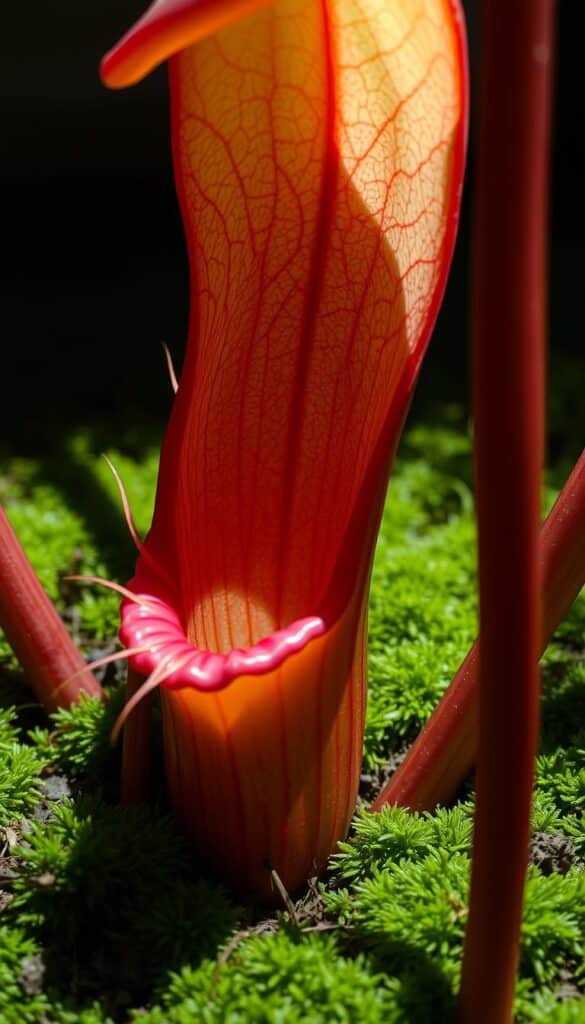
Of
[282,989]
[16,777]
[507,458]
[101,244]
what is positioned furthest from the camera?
[101,244]

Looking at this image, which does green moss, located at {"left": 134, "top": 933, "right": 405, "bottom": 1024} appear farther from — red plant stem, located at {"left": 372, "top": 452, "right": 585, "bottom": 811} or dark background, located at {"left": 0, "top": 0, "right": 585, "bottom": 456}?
dark background, located at {"left": 0, "top": 0, "right": 585, "bottom": 456}

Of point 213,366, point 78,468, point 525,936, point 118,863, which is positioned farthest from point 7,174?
point 525,936

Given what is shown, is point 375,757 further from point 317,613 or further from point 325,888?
point 317,613

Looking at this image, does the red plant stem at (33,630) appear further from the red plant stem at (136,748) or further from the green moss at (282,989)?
the green moss at (282,989)

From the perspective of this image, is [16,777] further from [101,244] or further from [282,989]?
[101,244]

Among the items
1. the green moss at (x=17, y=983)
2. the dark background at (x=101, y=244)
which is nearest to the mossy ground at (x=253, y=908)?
the green moss at (x=17, y=983)

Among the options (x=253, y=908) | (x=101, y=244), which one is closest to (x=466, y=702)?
(x=253, y=908)

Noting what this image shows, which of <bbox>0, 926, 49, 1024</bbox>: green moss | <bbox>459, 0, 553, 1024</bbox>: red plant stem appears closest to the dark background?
<bbox>0, 926, 49, 1024</bbox>: green moss
